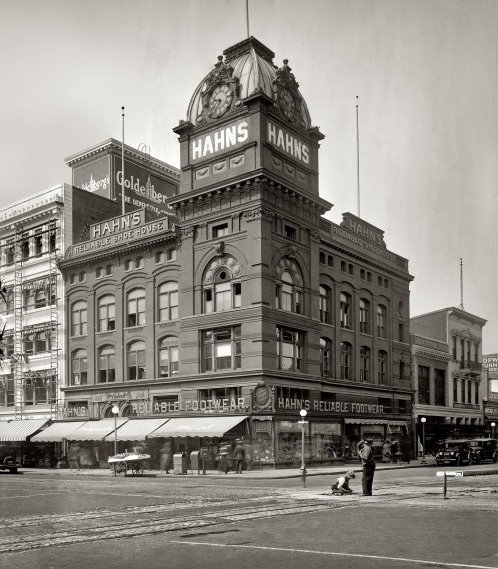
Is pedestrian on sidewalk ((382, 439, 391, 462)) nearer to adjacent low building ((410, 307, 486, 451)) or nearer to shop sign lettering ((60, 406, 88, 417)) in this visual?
adjacent low building ((410, 307, 486, 451))

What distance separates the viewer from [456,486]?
28.4 metres

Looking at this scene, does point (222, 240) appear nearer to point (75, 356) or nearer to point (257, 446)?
point (257, 446)

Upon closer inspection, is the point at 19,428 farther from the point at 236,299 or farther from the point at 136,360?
the point at 236,299

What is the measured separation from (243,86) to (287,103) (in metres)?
3.30

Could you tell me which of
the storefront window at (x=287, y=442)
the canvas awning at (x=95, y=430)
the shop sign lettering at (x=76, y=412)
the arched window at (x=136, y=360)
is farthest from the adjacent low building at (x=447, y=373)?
the shop sign lettering at (x=76, y=412)

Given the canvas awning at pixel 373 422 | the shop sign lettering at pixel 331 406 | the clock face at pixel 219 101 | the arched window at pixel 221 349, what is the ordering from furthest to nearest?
the canvas awning at pixel 373 422 < the clock face at pixel 219 101 < the arched window at pixel 221 349 < the shop sign lettering at pixel 331 406

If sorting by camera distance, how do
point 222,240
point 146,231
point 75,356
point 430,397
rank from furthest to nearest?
1. point 430,397
2. point 75,356
3. point 146,231
4. point 222,240

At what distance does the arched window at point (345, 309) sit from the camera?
56.8 meters

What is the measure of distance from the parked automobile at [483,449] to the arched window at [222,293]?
1967 cm

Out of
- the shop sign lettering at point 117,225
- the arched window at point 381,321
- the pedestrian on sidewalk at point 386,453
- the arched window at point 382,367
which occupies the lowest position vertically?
the pedestrian on sidewalk at point 386,453

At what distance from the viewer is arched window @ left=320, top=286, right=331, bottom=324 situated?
2144 inches

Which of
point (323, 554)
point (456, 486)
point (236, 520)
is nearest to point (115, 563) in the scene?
point (323, 554)

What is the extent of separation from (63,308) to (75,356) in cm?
382

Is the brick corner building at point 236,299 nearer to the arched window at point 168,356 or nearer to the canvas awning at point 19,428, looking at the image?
the arched window at point 168,356
